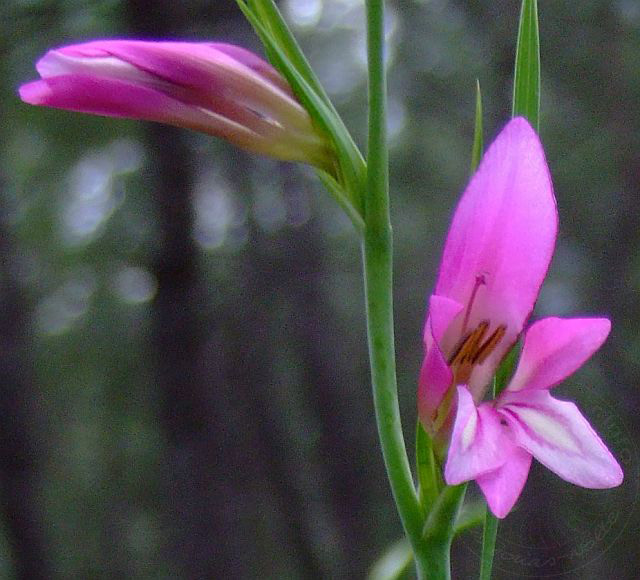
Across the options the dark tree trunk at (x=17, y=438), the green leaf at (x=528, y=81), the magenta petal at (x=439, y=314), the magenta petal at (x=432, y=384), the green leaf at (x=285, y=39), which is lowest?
the dark tree trunk at (x=17, y=438)

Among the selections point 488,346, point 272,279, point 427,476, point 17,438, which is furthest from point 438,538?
point 17,438

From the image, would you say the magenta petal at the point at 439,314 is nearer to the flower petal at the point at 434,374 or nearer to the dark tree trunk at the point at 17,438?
the flower petal at the point at 434,374

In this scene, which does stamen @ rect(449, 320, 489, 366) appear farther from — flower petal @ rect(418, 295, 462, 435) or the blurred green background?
the blurred green background

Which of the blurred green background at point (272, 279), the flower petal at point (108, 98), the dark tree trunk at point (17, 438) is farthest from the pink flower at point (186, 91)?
the dark tree trunk at point (17, 438)

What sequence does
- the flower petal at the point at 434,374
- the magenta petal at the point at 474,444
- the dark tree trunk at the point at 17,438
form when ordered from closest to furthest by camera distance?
the magenta petal at the point at 474,444 < the flower petal at the point at 434,374 < the dark tree trunk at the point at 17,438

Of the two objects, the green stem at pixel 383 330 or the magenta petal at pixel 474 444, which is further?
the green stem at pixel 383 330

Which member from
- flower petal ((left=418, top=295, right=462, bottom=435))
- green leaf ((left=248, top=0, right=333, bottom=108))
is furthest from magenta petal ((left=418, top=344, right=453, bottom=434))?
green leaf ((left=248, top=0, right=333, bottom=108))
